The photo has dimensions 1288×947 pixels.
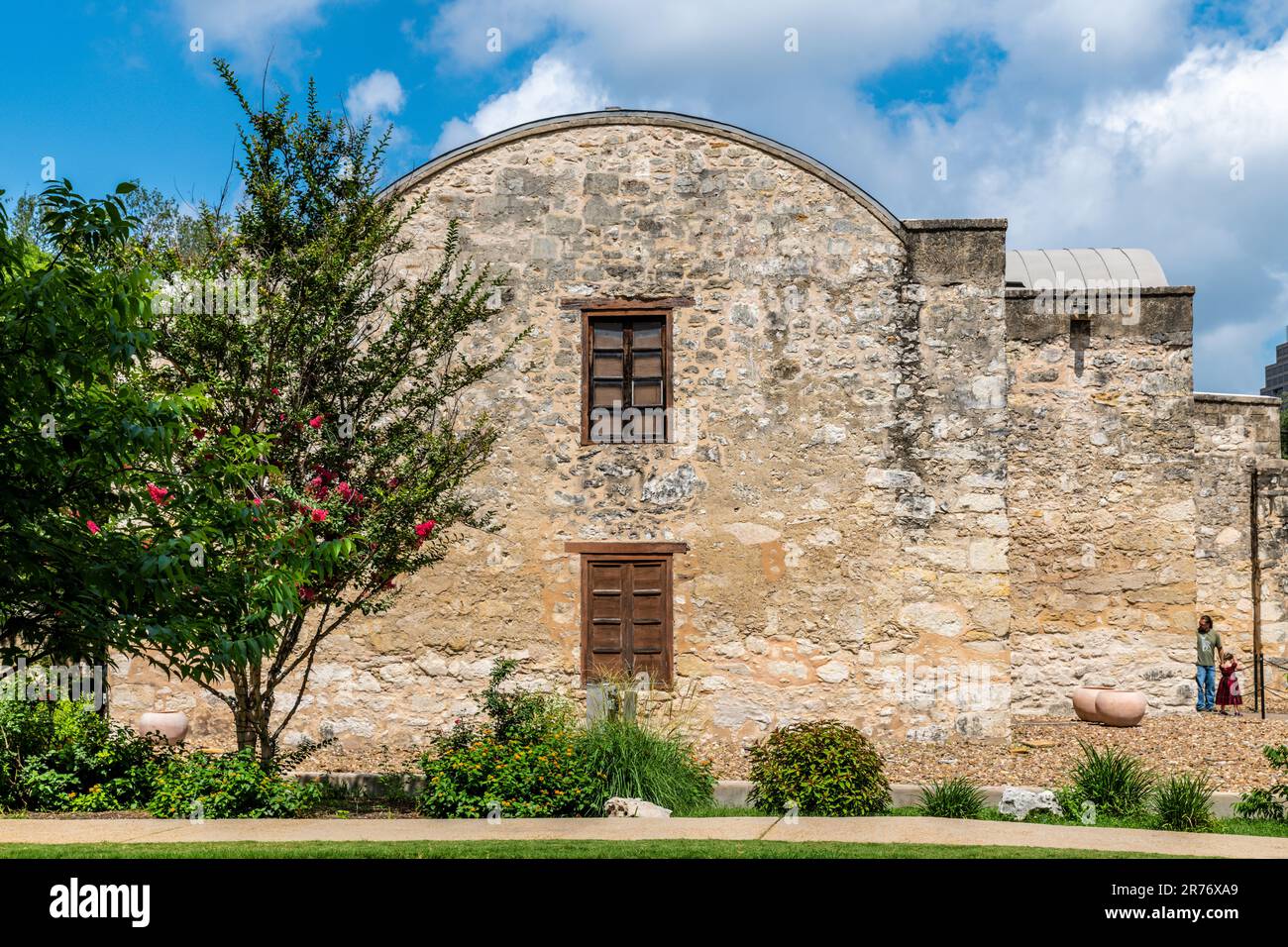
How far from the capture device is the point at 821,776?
8.92 metres

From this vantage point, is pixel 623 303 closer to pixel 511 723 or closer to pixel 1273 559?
pixel 511 723

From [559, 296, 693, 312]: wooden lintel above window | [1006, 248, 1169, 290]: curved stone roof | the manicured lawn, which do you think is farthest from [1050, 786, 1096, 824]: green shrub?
[1006, 248, 1169, 290]: curved stone roof

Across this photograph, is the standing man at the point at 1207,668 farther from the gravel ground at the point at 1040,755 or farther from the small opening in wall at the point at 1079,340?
Result: the small opening in wall at the point at 1079,340

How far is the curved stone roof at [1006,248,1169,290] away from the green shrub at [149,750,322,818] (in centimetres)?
1325

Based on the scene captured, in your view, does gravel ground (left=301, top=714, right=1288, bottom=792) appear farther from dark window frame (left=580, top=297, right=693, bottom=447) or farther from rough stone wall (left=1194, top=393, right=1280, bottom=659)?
rough stone wall (left=1194, top=393, right=1280, bottom=659)

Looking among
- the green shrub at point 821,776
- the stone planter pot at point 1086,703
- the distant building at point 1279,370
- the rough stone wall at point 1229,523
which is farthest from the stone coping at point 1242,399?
the distant building at point 1279,370

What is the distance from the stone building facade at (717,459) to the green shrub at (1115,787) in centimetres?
291

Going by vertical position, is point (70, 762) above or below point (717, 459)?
below

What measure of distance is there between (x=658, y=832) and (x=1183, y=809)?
380 cm

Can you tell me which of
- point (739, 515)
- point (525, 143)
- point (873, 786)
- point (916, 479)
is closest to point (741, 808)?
point (873, 786)

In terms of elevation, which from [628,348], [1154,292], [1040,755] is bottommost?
[1040,755]

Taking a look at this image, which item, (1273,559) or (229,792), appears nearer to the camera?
(229,792)

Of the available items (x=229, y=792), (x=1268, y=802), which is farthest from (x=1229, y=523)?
(x=229, y=792)
